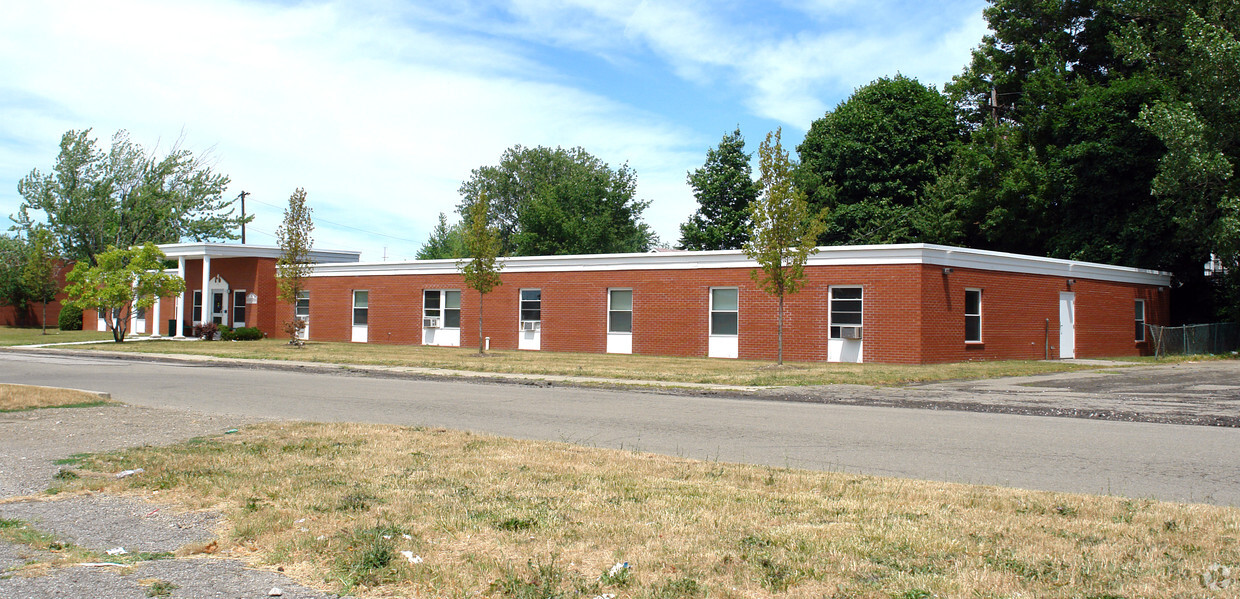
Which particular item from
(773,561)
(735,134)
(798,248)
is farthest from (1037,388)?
(735,134)

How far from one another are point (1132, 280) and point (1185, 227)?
8.48 feet

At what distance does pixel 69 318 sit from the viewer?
54.3m

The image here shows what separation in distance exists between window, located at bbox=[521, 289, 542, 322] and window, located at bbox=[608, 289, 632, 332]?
317cm

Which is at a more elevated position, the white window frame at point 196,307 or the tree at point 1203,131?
the tree at point 1203,131

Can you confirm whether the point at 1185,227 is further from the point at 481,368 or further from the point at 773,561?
the point at 773,561

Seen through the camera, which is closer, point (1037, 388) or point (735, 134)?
point (1037, 388)

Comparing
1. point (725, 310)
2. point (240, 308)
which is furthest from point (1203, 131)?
Result: point (240, 308)

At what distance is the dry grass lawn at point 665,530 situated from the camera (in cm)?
484

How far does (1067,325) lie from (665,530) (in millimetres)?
29309

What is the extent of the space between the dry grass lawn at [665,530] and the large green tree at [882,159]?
3877 cm

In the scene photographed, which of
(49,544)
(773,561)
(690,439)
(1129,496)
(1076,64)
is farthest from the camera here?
(1076,64)

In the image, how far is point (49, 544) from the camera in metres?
5.82

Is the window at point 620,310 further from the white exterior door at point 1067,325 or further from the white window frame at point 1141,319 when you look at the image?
the white window frame at point 1141,319

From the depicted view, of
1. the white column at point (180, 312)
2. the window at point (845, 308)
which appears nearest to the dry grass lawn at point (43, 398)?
the window at point (845, 308)
